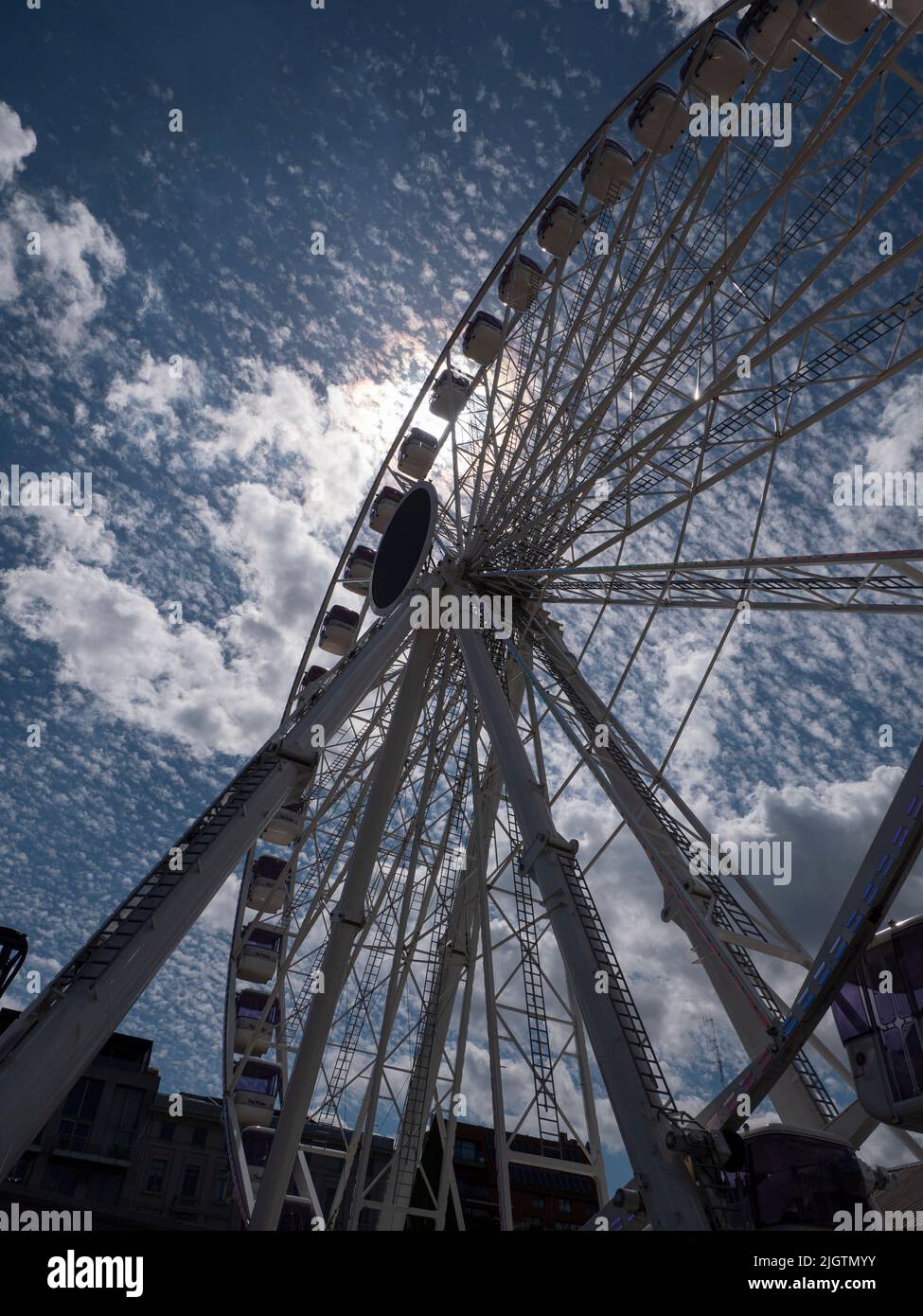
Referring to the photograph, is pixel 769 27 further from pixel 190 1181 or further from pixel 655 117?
pixel 190 1181

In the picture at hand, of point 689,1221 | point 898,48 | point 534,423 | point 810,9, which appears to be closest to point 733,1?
point 810,9

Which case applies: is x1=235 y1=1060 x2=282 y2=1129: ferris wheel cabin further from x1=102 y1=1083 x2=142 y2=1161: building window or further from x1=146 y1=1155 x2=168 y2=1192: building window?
x1=146 y1=1155 x2=168 y2=1192: building window

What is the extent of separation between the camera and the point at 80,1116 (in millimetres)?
41688

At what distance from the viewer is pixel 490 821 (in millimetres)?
16453

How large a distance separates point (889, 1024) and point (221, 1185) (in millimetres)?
43978

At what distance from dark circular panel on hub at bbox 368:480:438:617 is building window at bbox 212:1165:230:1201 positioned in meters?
36.3

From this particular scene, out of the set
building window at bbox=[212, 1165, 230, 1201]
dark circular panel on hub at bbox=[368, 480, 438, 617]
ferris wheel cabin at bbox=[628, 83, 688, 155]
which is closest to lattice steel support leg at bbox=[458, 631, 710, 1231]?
dark circular panel on hub at bbox=[368, 480, 438, 617]

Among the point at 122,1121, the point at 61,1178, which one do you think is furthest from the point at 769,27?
the point at 122,1121

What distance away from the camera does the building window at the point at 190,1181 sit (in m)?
42.7

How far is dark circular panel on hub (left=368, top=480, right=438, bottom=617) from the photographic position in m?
16.9

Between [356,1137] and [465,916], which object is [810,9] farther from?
[356,1137]

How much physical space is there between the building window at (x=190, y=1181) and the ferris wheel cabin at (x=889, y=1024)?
43.2 metres

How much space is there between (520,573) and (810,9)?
8.23m

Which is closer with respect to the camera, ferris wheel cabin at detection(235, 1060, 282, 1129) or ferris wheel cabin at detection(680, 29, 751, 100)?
ferris wheel cabin at detection(680, 29, 751, 100)
